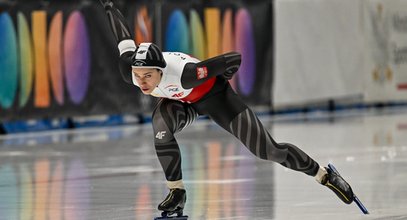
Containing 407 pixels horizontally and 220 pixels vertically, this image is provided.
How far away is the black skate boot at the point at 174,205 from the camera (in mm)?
8727

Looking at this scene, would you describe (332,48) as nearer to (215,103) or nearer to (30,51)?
(30,51)

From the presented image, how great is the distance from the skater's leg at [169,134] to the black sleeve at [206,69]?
28 centimetres

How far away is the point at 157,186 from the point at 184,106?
2479 mm

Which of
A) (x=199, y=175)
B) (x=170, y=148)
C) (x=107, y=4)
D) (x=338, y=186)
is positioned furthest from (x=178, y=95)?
(x=199, y=175)

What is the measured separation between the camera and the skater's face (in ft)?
28.1

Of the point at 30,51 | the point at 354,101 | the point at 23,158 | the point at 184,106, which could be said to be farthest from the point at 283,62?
the point at 184,106

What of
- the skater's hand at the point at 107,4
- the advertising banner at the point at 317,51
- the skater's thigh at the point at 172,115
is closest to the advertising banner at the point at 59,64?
the advertising banner at the point at 317,51

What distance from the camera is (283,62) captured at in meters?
22.5

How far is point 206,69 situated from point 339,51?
1593cm

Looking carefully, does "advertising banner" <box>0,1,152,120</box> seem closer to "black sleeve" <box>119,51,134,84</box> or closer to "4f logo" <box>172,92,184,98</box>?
"black sleeve" <box>119,51,134,84</box>

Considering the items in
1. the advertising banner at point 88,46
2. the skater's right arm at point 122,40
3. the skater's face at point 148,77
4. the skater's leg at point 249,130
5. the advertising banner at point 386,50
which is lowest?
the advertising banner at point 386,50

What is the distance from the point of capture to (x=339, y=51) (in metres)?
24.3

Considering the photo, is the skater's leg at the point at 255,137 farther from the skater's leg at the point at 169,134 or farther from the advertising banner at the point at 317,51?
the advertising banner at the point at 317,51

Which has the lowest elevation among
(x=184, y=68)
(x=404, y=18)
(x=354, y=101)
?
(x=354, y=101)
